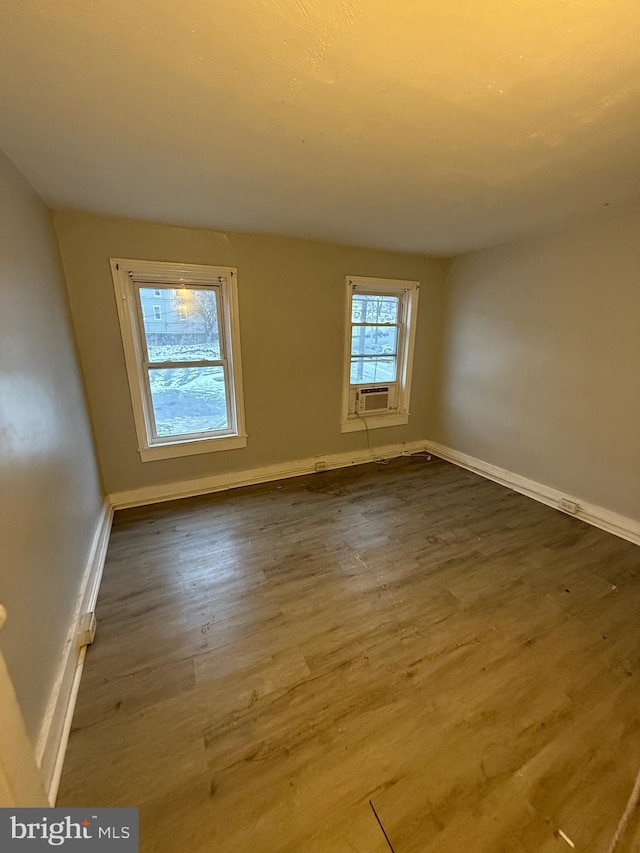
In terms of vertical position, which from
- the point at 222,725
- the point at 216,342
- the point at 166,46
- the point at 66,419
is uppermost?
the point at 166,46

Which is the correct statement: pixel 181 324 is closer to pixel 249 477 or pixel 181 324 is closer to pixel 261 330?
pixel 261 330

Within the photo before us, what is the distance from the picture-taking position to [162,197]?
82.0 inches

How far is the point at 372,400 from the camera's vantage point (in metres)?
3.92

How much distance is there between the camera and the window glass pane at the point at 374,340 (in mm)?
3703

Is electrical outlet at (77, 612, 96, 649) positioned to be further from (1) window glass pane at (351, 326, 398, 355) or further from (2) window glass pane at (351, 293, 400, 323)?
(2) window glass pane at (351, 293, 400, 323)

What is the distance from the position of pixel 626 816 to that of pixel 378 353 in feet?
11.6

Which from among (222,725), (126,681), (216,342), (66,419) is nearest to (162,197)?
(216,342)

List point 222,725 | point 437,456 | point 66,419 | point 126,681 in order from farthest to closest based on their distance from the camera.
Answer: point 437,456 → point 66,419 → point 126,681 → point 222,725

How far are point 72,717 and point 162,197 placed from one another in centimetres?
273

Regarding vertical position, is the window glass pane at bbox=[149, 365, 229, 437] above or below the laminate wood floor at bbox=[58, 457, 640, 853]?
above

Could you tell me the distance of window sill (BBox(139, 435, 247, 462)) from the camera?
117 inches

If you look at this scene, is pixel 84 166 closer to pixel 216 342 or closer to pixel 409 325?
pixel 216 342

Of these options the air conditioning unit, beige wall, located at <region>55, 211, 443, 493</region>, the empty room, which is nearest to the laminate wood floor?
the empty room

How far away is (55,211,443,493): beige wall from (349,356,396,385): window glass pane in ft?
0.89
